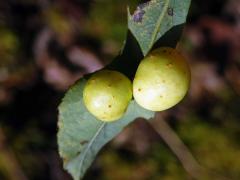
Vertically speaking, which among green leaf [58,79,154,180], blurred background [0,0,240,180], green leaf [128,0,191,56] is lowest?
blurred background [0,0,240,180]

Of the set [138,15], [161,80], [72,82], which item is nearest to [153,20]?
[138,15]

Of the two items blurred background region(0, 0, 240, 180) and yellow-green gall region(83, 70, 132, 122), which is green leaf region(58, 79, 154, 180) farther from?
blurred background region(0, 0, 240, 180)

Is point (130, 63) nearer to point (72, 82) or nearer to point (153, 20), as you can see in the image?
point (153, 20)

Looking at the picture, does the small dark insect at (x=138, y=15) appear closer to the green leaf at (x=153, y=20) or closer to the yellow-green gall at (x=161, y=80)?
the green leaf at (x=153, y=20)

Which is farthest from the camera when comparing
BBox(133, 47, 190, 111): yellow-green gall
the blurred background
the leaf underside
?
the blurred background

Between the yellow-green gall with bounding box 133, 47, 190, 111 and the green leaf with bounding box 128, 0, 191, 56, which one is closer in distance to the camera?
the yellow-green gall with bounding box 133, 47, 190, 111

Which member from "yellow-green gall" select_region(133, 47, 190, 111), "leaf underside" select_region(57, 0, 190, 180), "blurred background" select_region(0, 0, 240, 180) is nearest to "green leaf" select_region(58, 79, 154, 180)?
"leaf underside" select_region(57, 0, 190, 180)

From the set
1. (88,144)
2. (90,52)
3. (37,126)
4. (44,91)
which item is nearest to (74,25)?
(90,52)
